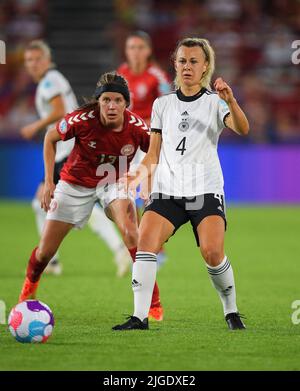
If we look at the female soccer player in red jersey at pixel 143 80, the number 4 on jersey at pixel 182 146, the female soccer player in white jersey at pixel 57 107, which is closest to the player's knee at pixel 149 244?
the number 4 on jersey at pixel 182 146

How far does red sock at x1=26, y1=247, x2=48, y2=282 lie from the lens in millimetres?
8047

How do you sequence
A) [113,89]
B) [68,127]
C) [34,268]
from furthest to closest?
[34,268], [68,127], [113,89]

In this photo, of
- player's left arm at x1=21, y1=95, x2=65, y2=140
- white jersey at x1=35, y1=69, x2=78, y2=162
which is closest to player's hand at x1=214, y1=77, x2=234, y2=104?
player's left arm at x1=21, y1=95, x2=65, y2=140

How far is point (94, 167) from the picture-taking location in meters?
8.13

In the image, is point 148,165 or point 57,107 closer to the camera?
point 148,165

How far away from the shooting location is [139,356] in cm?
610

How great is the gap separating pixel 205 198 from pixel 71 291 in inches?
117

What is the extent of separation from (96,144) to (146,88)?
11.8 feet

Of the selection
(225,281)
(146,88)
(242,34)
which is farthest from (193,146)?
(242,34)

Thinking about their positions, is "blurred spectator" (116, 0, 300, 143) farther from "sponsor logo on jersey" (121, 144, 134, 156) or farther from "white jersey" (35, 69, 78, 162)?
"sponsor logo on jersey" (121, 144, 134, 156)

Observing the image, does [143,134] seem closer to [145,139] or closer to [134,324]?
[145,139]

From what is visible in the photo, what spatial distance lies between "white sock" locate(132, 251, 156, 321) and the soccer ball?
0.73 metres

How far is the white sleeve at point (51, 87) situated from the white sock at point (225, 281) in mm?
4475

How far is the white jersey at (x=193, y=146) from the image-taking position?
715 centimetres
